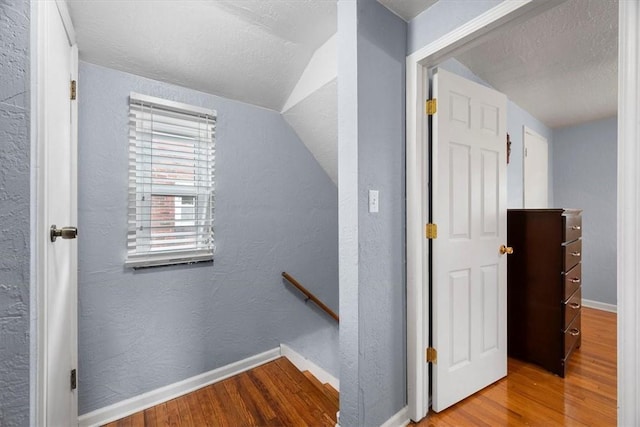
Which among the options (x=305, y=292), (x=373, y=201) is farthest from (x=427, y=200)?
(x=305, y=292)

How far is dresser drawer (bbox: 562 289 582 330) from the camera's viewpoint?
1942 mm

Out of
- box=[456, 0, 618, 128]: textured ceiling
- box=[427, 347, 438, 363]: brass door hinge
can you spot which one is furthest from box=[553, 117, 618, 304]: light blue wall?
box=[427, 347, 438, 363]: brass door hinge

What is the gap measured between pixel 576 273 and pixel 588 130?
2.56m

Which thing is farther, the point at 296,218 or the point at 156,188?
the point at 296,218

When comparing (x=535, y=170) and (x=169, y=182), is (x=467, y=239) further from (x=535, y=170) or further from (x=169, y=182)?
(x=535, y=170)

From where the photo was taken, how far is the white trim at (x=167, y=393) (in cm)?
158

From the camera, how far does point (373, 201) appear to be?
1.40 meters

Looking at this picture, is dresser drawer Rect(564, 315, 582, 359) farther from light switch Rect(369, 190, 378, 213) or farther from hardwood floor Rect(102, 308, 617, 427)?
light switch Rect(369, 190, 378, 213)

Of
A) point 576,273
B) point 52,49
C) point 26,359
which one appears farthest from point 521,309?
point 52,49

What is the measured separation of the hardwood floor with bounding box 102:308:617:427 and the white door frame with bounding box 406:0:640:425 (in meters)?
0.47

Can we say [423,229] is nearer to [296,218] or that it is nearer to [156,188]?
[296,218]

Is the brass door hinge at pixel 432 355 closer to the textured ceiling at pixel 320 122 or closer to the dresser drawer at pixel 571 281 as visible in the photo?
the dresser drawer at pixel 571 281

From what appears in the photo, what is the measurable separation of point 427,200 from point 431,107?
1.77ft

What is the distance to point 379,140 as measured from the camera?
1435mm
